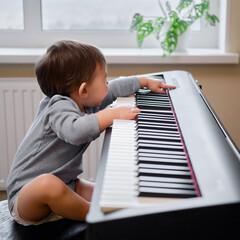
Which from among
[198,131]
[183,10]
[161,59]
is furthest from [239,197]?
[183,10]

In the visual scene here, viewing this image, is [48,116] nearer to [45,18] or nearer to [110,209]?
[110,209]

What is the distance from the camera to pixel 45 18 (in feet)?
8.14

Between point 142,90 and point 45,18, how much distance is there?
4.04 feet

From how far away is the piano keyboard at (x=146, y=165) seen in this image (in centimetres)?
65

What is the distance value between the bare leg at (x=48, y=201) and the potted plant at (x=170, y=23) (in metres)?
1.29

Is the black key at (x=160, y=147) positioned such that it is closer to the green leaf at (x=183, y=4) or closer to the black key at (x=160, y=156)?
the black key at (x=160, y=156)

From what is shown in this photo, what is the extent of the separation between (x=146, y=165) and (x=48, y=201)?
14.3 inches

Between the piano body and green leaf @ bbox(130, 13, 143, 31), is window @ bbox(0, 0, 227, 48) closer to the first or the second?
green leaf @ bbox(130, 13, 143, 31)

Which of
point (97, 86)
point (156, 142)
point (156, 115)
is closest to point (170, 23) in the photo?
A: point (97, 86)

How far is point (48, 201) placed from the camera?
3.43ft

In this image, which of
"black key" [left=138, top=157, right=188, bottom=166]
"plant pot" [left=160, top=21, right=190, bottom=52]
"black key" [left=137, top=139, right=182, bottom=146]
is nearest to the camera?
"black key" [left=138, top=157, right=188, bottom=166]

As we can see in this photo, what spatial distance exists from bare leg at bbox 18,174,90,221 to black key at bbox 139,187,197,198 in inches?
15.6

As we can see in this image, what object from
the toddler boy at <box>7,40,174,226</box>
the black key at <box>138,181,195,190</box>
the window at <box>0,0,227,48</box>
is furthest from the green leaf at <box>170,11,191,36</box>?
the black key at <box>138,181,195,190</box>

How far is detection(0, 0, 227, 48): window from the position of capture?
2457 millimetres
